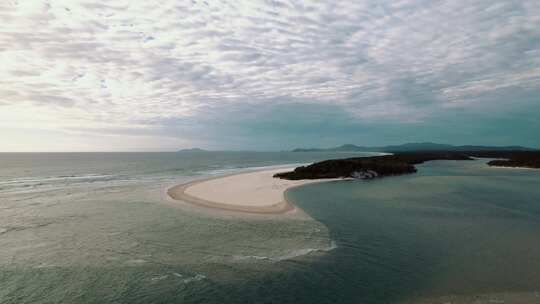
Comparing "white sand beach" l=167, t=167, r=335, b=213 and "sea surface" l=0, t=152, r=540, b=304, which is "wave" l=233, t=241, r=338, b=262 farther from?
"white sand beach" l=167, t=167, r=335, b=213

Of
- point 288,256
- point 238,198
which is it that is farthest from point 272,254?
point 238,198

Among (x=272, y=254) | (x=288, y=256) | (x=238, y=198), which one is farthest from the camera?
(x=238, y=198)

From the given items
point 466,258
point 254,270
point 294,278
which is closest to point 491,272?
point 466,258

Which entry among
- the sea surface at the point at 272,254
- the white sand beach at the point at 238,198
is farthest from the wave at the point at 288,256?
the white sand beach at the point at 238,198

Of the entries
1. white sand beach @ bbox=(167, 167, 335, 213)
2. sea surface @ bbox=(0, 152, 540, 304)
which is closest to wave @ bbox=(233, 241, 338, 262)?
sea surface @ bbox=(0, 152, 540, 304)

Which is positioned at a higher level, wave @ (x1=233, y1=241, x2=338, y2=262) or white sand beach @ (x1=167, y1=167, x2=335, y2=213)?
white sand beach @ (x1=167, y1=167, x2=335, y2=213)

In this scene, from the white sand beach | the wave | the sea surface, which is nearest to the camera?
the sea surface

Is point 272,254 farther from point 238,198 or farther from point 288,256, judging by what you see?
point 238,198

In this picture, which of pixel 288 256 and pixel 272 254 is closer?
pixel 288 256

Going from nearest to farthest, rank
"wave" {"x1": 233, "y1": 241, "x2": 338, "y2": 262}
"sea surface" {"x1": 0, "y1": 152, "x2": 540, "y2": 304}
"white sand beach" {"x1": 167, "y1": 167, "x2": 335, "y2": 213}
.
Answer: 1. "sea surface" {"x1": 0, "y1": 152, "x2": 540, "y2": 304}
2. "wave" {"x1": 233, "y1": 241, "x2": 338, "y2": 262}
3. "white sand beach" {"x1": 167, "y1": 167, "x2": 335, "y2": 213}
